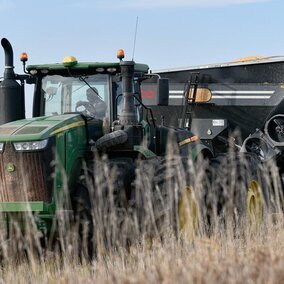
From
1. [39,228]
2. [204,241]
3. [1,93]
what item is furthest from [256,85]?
[204,241]

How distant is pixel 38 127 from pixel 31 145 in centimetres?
29

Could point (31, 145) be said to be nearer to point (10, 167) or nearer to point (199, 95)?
point (10, 167)

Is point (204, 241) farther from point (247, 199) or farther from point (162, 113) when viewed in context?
point (162, 113)

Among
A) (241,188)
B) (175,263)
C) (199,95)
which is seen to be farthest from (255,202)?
(175,263)

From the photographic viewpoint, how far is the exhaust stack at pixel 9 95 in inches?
316

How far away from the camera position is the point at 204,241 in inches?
214

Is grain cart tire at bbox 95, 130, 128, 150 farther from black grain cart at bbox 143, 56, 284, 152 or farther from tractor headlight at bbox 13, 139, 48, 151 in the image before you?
black grain cart at bbox 143, 56, 284, 152

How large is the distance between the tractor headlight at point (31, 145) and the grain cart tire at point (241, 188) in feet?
5.83

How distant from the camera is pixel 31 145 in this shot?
23.2ft

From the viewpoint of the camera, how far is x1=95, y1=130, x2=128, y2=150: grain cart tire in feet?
24.3

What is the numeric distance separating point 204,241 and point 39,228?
6.89ft

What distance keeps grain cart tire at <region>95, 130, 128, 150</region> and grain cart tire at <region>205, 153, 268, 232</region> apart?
107cm

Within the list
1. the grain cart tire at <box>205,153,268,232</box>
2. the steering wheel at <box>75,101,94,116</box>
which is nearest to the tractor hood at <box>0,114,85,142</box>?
the steering wheel at <box>75,101,94,116</box>

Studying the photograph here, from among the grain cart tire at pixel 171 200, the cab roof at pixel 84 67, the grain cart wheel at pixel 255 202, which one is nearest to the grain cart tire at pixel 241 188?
the grain cart wheel at pixel 255 202
